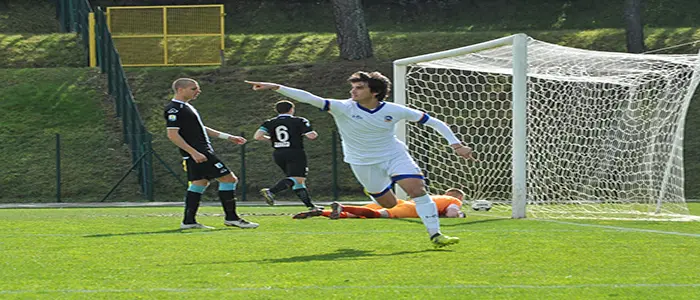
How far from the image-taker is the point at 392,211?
13.9 meters

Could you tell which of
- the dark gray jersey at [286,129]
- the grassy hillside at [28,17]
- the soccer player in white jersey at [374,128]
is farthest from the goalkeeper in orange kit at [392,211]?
the grassy hillside at [28,17]

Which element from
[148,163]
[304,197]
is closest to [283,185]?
[304,197]

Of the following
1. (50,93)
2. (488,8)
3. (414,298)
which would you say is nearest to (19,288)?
(414,298)

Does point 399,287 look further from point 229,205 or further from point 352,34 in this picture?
point 352,34

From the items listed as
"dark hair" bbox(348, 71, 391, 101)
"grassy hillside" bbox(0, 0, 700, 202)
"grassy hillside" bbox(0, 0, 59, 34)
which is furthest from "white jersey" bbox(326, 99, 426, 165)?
"grassy hillside" bbox(0, 0, 59, 34)

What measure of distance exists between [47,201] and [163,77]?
759 centimetres

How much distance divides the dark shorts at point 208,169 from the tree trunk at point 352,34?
67.0ft

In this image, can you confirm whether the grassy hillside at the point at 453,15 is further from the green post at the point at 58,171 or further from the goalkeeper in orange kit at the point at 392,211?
the goalkeeper in orange kit at the point at 392,211

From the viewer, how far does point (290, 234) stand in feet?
37.1

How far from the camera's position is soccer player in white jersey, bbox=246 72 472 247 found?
9852 mm

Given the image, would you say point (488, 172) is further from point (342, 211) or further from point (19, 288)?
point (19, 288)

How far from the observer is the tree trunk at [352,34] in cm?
3222

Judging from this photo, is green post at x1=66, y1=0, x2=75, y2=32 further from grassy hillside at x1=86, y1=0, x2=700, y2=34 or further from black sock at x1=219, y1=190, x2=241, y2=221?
black sock at x1=219, y1=190, x2=241, y2=221

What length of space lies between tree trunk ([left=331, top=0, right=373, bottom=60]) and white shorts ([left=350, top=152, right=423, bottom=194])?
872 inches
